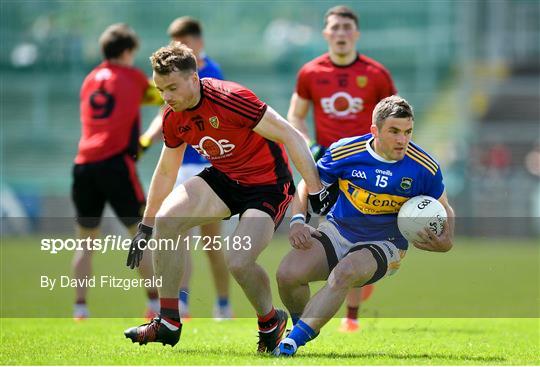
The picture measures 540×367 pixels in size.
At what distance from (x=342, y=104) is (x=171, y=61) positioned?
9.43ft

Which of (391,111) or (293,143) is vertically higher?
(391,111)

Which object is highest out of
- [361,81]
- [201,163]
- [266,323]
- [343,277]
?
[361,81]

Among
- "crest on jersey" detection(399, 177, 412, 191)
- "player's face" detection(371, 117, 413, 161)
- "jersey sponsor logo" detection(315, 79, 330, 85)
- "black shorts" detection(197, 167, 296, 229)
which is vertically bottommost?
"black shorts" detection(197, 167, 296, 229)

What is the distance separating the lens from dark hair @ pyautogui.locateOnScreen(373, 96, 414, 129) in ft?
20.0

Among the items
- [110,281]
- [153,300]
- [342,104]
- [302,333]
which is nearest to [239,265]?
[302,333]

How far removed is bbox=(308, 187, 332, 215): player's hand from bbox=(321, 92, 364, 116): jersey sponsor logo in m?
2.38

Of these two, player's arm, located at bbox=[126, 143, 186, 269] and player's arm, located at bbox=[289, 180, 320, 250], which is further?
player's arm, located at bbox=[126, 143, 186, 269]

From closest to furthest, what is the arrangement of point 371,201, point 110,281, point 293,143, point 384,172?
point 293,143, point 384,172, point 371,201, point 110,281

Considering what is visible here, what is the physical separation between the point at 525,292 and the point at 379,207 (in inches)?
240

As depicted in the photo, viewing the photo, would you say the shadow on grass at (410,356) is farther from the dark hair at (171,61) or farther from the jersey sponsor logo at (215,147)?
the dark hair at (171,61)

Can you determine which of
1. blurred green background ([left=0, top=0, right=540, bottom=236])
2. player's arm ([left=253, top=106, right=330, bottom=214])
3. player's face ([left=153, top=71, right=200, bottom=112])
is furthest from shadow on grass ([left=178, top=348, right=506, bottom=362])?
blurred green background ([left=0, top=0, right=540, bottom=236])

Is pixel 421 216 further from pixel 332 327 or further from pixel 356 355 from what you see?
pixel 332 327

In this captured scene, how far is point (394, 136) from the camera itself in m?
6.13

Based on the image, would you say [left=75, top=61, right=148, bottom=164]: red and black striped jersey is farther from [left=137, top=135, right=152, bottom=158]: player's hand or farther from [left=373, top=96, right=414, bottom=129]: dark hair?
[left=373, top=96, right=414, bottom=129]: dark hair
